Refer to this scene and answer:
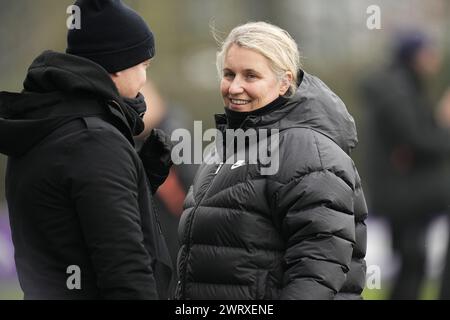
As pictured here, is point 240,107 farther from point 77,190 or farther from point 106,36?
point 77,190

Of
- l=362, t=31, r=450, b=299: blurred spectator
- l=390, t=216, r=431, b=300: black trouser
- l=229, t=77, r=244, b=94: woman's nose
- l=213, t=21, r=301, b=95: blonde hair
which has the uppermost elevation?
l=213, t=21, r=301, b=95: blonde hair

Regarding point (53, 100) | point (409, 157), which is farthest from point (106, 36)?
point (409, 157)

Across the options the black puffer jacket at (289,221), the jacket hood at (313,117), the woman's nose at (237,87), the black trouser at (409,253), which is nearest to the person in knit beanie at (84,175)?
the black puffer jacket at (289,221)

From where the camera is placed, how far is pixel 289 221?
3.56m

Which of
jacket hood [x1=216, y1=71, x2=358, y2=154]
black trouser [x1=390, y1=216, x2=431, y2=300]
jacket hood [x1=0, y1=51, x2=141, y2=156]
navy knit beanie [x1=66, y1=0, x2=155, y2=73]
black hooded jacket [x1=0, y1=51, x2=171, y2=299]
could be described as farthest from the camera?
black trouser [x1=390, y1=216, x2=431, y2=300]

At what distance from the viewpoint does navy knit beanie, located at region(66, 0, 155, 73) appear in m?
3.61

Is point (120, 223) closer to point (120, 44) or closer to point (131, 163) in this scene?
point (131, 163)

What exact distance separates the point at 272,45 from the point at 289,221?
0.62 m

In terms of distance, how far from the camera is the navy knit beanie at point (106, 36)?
361 cm

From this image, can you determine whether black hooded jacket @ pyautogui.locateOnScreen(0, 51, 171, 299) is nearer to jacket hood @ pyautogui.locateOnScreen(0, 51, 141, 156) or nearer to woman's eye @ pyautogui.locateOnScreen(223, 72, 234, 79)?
jacket hood @ pyautogui.locateOnScreen(0, 51, 141, 156)

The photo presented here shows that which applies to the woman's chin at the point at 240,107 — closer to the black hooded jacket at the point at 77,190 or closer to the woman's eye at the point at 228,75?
the woman's eye at the point at 228,75

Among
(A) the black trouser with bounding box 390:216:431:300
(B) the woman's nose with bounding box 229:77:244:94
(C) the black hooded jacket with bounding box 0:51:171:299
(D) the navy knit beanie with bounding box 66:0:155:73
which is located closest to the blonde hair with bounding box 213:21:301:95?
(B) the woman's nose with bounding box 229:77:244:94
